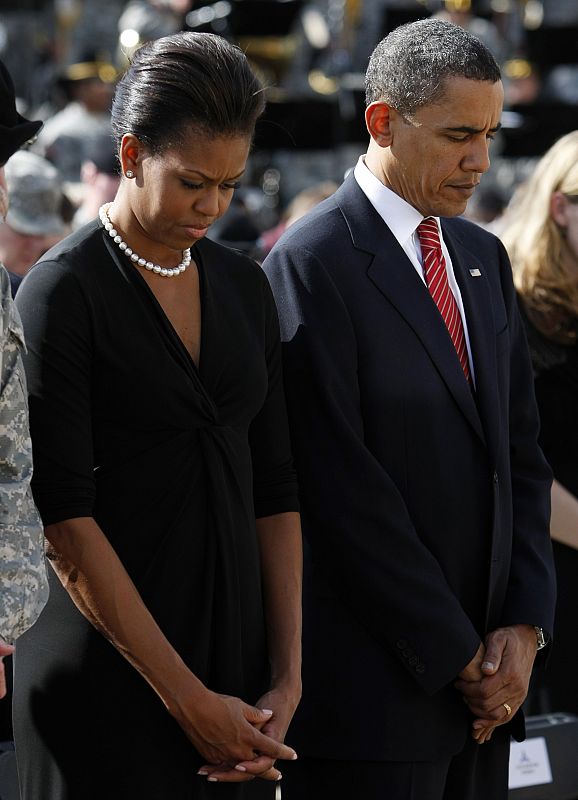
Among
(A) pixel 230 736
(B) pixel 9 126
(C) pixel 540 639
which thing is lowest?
(C) pixel 540 639

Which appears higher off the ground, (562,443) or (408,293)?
(408,293)

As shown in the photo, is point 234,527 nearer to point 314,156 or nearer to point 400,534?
point 400,534

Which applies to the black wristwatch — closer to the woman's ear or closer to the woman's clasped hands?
the woman's clasped hands

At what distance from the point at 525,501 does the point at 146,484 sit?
98 cm

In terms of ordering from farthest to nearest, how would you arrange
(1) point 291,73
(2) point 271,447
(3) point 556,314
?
(1) point 291,73
(3) point 556,314
(2) point 271,447

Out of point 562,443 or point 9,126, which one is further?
point 562,443

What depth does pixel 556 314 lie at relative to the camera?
326cm

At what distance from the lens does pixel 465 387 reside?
2.44 metres

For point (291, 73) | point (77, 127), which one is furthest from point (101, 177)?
point (291, 73)

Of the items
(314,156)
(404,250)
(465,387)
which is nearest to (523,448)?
(465,387)

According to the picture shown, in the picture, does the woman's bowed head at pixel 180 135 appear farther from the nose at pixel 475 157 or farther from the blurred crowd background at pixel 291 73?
the blurred crowd background at pixel 291 73

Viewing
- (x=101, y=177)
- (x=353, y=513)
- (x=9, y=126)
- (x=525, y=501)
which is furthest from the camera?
(x=101, y=177)

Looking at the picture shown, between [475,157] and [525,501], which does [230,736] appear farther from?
[475,157]

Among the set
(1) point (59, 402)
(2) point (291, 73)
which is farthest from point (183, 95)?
(2) point (291, 73)
